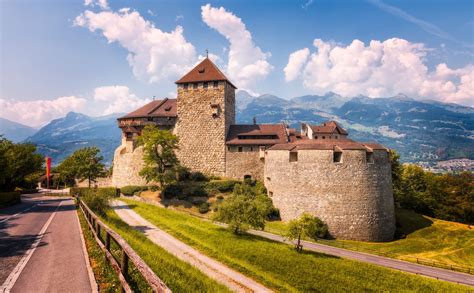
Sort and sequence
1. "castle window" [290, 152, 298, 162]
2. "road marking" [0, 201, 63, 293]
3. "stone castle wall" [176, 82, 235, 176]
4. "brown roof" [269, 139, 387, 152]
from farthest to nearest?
"stone castle wall" [176, 82, 235, 176] → "castle window" [290, 152, 298, 162] → "brown roof" [269, 139, 387, 152] → "road marking" [0, 201, 63, 293]

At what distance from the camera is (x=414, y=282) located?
22.3 metres

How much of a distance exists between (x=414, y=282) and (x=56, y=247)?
2581 centimetres

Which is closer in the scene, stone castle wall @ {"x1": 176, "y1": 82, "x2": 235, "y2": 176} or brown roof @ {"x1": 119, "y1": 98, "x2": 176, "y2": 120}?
stone castle wall @ {"x1": 176, "y1": 82, "x2": 235, "y2": 176}

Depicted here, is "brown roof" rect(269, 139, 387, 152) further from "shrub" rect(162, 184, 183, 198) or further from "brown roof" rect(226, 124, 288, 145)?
"shrub" rect(162, 184, 183, 198)

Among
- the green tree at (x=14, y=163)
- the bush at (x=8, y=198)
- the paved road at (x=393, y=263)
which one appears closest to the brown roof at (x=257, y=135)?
the paved road at (x=393, y=263)

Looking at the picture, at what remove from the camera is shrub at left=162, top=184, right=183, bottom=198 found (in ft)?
141

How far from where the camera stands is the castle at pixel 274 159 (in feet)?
118

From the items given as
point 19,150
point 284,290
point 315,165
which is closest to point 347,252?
point 315,165

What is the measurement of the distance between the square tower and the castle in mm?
177

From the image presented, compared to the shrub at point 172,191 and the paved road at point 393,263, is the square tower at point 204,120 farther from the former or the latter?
the paved road at point 393,263

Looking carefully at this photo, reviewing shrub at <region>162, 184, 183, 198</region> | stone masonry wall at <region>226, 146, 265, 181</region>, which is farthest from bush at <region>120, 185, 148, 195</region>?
stone masonry wall at <region>226, 146, 265, 181</region>

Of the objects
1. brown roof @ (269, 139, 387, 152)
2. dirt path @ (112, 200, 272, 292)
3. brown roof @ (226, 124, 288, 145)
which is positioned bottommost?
dirt path @ (112, 200, 272, 292)

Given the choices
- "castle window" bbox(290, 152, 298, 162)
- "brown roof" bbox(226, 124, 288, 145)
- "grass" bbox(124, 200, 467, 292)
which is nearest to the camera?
"grass" bbox(124, 200, 467, 292)

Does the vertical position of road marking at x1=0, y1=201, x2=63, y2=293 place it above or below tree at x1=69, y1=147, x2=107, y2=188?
below
